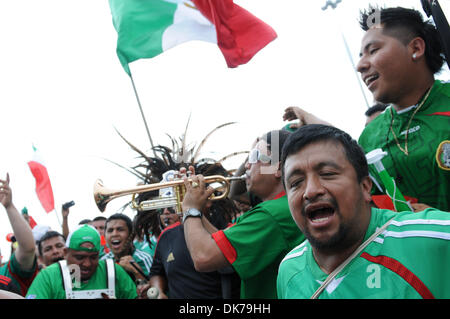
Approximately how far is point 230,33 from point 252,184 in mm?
3209

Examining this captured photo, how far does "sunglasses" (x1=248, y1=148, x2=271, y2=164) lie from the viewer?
3.28 m

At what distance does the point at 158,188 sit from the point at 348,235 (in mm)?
2651

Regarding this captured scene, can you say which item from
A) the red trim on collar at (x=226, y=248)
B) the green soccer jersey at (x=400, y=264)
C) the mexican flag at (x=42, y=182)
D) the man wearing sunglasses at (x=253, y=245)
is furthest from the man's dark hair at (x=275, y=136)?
the mexican flag at (x=42, y=182)

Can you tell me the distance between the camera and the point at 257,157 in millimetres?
3305

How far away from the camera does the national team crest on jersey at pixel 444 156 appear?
2480mm

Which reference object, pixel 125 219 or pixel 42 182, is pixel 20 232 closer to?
pixel 125 219

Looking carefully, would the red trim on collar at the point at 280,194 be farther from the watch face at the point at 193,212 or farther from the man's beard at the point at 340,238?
the man's beard at the point at 340,238

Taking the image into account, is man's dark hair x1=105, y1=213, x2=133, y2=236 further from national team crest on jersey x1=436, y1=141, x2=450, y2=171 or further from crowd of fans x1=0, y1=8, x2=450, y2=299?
national team crest on jersey x1=436, y1=141, x2=450, y2=171

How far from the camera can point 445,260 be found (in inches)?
61.1

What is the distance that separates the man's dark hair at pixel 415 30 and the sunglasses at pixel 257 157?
1163mm

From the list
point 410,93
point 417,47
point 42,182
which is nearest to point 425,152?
point 410,93

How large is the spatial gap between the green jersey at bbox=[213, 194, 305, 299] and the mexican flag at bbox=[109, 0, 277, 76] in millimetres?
3301
